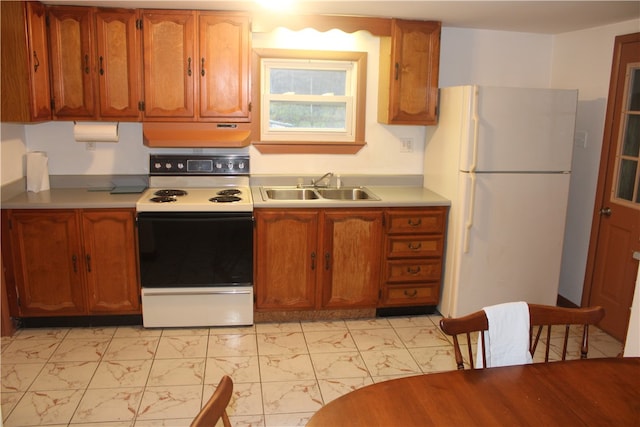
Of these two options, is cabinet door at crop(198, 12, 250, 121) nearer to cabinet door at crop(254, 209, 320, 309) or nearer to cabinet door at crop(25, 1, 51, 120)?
cabinet door at crop(254, 209, 320, 309)

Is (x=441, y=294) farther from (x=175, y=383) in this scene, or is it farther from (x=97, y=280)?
(x=97, y=280)

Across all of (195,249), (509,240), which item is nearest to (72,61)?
(195,249)

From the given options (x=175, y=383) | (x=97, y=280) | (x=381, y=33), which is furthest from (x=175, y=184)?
(x=381, y=33)

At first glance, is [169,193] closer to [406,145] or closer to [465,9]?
[406,145]

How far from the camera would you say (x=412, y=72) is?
150 inches

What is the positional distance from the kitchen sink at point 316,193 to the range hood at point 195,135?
437 millimetres

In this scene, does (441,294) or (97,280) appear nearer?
(97,280)

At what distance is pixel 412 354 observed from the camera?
3.35m

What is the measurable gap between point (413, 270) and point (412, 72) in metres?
1.40

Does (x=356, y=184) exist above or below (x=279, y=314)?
above

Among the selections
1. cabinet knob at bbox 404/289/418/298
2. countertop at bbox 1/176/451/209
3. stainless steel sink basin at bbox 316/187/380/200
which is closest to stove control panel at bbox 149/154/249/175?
countertop at bbox 1/176/451/209

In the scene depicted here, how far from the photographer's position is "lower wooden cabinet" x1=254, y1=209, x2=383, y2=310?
142 inches

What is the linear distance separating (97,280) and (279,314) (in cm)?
123

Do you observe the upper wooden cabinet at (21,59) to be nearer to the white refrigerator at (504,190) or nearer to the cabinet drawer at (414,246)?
the cabinet drawer at (414,246)
